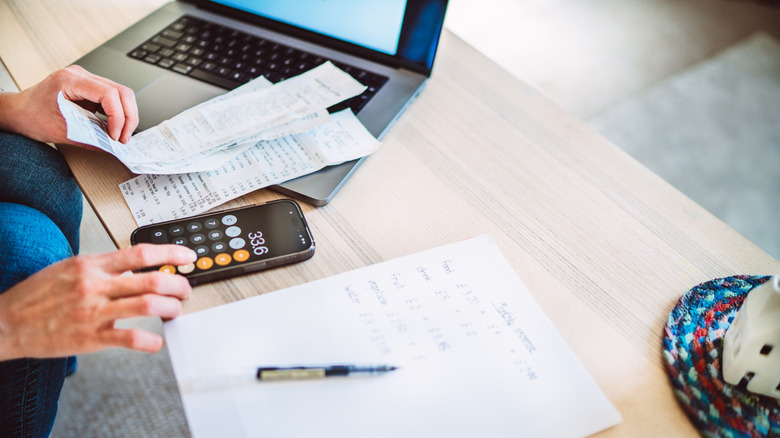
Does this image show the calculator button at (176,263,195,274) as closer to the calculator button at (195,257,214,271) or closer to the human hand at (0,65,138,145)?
the calculator button at (195,257,214,271)

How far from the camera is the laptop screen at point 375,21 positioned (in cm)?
64

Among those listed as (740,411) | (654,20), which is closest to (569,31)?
(654,20)

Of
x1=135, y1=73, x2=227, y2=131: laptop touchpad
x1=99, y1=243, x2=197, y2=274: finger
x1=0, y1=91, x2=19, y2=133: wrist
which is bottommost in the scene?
x1=99, y1=243, x2=197, y2=274: finger

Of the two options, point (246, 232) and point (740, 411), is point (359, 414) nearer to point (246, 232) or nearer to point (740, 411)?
point (246, 232)

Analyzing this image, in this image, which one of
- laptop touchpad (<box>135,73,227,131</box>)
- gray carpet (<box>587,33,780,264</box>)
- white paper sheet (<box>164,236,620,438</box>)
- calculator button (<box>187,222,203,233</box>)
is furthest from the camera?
gray carpet (<box>587,33,780,264</box>)

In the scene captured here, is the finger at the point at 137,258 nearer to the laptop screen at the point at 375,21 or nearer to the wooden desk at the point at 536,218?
the wooden desk at the point at 536,218

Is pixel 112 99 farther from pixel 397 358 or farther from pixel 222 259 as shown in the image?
pixel 397 358

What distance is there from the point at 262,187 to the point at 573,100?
1548mm

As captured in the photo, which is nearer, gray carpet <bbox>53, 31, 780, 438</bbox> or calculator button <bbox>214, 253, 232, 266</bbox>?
calculator button <bbox>214, 253, 232, 266</bbox>

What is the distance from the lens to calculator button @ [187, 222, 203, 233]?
0.51 meters

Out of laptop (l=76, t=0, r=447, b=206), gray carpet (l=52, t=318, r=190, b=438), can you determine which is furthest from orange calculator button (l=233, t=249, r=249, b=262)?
gray carpet (l=52, t=318, r=190, b=438)

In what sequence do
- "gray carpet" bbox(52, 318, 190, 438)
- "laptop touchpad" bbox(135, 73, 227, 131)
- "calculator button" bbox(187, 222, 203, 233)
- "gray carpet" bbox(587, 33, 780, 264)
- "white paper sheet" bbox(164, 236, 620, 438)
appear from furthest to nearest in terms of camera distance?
1. "gray carpet" bbox(587, 33, 780, 264)
2. "gray carpet" bbox(52, 318, 190, 438)
3. "laptop touchpad" bbox(135, 73, 227, 131)
4. "calculator button" bbox(187, 222, 203, 233)
5. "white paper sheet" bbox(164, 236, 620, 438)

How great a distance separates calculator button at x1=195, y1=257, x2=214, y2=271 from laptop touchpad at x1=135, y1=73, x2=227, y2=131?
23 centimetres

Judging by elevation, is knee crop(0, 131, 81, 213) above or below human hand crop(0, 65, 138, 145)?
below
